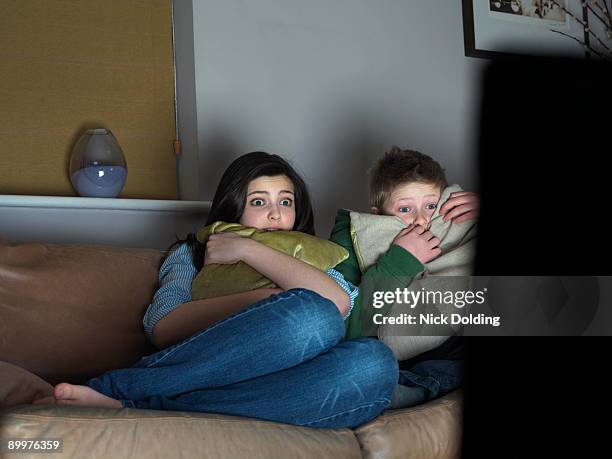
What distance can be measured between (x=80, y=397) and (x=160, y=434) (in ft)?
0.67

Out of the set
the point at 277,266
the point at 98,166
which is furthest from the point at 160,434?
the point at 98,166

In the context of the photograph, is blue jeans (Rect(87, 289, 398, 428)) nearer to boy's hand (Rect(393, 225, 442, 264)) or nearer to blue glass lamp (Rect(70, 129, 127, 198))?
boy's hand (Rect(393, 225, 442, 264))

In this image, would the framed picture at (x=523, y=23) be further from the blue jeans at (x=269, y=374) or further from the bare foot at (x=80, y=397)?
the bare foot at (x=80, y=397)

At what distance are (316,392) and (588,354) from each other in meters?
0.91

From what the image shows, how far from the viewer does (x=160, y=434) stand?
3.38ft

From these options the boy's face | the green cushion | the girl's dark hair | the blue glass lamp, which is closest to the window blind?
the blue glass lamp

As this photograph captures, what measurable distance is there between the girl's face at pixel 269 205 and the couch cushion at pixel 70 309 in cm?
28

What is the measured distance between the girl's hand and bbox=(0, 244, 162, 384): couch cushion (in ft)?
0.61

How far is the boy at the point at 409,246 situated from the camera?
4.87 ft

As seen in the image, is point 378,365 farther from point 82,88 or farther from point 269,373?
point 82,88

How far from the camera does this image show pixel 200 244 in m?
1.78

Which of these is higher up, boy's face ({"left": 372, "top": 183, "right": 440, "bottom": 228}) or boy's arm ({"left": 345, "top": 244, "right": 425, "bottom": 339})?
boy's face ({"left": 372, "top": 183, "right": 440, "bottom": 228})

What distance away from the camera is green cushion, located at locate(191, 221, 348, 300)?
5.20 ft

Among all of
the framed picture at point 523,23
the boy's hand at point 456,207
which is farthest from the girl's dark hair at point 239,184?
the framed picture at point 523,23
